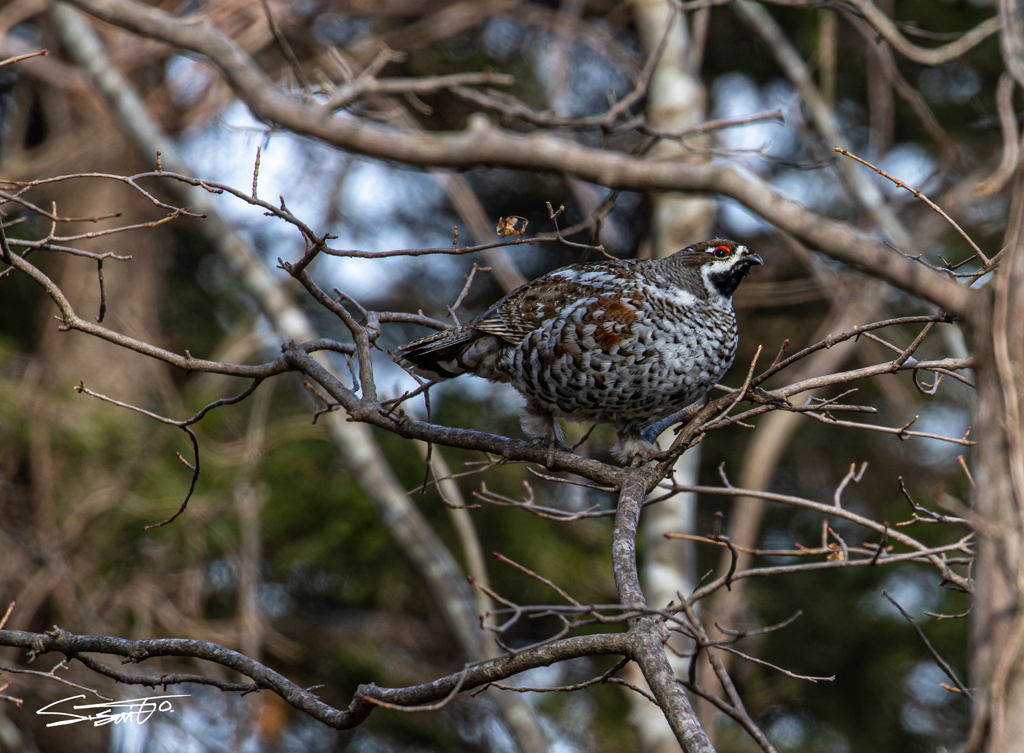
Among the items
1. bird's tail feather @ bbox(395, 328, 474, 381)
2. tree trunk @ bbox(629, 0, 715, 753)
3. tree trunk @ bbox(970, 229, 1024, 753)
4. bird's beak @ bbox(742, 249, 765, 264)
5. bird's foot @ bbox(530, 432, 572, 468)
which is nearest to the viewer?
tree trunk @ bbox(970, 229, 1024, 753)

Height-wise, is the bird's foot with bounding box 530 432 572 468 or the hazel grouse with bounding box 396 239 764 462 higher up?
the hazel grouse with bounding box 396 239 764 462

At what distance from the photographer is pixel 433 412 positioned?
8.71 metres

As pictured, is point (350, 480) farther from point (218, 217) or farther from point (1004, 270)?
point (1004, 270)

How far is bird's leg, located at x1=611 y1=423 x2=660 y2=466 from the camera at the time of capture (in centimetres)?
402

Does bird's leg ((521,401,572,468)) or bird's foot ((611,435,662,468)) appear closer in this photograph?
bird's foot ((611,435,662,468))

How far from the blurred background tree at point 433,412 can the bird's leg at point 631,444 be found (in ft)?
8.52

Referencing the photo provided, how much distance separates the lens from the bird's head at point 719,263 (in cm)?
421

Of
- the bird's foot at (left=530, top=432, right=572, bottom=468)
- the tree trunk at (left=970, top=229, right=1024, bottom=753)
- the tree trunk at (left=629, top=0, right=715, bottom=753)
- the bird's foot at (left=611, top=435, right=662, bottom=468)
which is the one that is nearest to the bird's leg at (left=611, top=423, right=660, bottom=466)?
the bird's foot at (left=611, top=435, right=662, bottom=468)

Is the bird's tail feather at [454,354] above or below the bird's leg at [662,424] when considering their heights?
above

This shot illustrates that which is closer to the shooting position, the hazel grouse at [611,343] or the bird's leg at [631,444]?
the hazel grouse at [611,343]

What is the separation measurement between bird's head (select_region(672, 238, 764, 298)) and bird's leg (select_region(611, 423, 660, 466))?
2.32 ft

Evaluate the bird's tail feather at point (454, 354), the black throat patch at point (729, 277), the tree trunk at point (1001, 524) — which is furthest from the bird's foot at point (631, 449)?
the tree trunk at point (1001, 524)

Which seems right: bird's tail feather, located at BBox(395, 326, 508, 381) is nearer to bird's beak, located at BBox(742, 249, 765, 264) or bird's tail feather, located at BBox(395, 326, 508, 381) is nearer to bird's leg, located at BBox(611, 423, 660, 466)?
bird's leg, located at BBox(611, 423, 660, 466)

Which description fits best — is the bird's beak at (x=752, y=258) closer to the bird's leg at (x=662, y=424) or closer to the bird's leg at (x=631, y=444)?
the bird's leg at (x=662, y=424)
